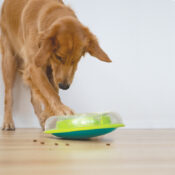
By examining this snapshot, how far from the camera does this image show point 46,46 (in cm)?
225

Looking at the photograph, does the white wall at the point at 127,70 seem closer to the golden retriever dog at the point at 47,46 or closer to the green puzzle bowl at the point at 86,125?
the golden retriever dog at the point at 47,46

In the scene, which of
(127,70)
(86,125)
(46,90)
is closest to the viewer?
(86,125)

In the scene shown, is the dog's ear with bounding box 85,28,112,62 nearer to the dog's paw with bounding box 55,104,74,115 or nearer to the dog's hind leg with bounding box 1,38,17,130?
the dog's paw with bounding box 55,104,74,115

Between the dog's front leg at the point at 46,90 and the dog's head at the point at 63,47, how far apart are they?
0.33 feet

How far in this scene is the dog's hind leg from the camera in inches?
120

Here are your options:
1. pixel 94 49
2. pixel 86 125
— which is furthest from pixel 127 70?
pixel 86 125

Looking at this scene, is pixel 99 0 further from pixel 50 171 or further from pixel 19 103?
pixel 50 171

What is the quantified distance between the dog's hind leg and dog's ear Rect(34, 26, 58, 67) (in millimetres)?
932

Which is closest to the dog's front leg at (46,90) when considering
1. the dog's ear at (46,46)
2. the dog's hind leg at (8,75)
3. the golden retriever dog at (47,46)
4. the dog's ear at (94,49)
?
the golden retriever dog at (47,46)

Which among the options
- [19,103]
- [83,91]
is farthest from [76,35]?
[19,103]

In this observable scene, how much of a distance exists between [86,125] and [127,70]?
1.61 meters

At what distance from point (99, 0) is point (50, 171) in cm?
262

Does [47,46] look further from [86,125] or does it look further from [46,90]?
[86,125]

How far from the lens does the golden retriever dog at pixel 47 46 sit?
89.1 inches
